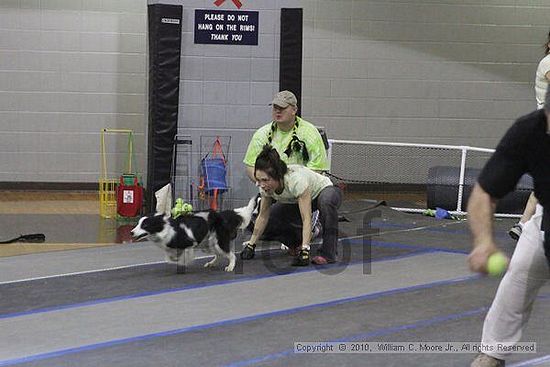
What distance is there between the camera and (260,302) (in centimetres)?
596

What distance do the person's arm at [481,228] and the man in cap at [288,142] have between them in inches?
150

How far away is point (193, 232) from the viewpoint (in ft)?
21.7

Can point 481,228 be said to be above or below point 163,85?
below

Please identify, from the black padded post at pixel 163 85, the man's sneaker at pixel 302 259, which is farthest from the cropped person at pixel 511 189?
the black padded post at pixel 163 85

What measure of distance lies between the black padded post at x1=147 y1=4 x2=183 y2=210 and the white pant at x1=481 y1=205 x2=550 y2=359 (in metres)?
5.80

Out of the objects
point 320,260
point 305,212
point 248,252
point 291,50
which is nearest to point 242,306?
point 305,212

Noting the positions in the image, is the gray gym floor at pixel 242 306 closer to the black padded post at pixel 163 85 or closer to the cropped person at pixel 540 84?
the cropped person at pixel 540 84

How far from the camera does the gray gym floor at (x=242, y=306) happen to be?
4.78 metres

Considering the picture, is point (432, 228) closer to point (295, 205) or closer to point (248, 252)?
point (295, 205)

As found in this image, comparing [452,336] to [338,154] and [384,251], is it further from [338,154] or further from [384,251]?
[338,154]

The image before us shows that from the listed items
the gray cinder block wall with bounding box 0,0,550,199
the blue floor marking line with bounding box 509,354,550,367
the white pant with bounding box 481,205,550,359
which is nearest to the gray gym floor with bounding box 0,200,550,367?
the blue floor marking line with bounding box 509,354,550,367

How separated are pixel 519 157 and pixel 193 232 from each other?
11.4 feet

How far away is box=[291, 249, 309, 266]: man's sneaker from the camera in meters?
7.00

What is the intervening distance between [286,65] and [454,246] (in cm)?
257
